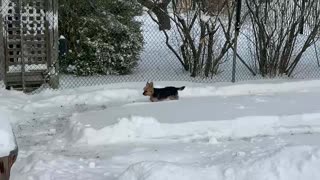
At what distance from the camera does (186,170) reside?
4547 millimetres

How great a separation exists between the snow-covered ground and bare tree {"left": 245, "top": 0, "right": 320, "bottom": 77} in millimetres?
1195

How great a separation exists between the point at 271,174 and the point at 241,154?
980mm

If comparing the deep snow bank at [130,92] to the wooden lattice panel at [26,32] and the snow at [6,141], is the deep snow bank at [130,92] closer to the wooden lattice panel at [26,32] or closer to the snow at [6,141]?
the wooden lattice panel at [26,32]

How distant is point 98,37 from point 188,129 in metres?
Result: 4.02

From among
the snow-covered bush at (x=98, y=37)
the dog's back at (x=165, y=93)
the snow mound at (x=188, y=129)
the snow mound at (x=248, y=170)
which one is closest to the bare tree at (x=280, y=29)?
the snow-covered bush at (x=98, y=37)

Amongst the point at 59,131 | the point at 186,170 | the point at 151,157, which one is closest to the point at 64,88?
the point at 59,131

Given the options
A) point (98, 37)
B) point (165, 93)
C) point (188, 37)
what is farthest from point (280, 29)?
point (98, 37)

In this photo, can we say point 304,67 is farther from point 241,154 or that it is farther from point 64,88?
point 241,154

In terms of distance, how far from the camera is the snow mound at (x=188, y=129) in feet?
20.0

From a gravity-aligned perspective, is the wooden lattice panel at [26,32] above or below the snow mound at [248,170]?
above

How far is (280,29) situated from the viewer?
9.73 metres

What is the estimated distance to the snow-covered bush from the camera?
977cm

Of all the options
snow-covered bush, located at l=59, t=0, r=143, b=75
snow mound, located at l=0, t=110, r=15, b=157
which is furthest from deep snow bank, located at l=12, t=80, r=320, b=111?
snow mound, located at l=0, t=110, r=15, b=157

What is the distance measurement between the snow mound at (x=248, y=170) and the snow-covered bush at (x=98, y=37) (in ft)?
18.2
